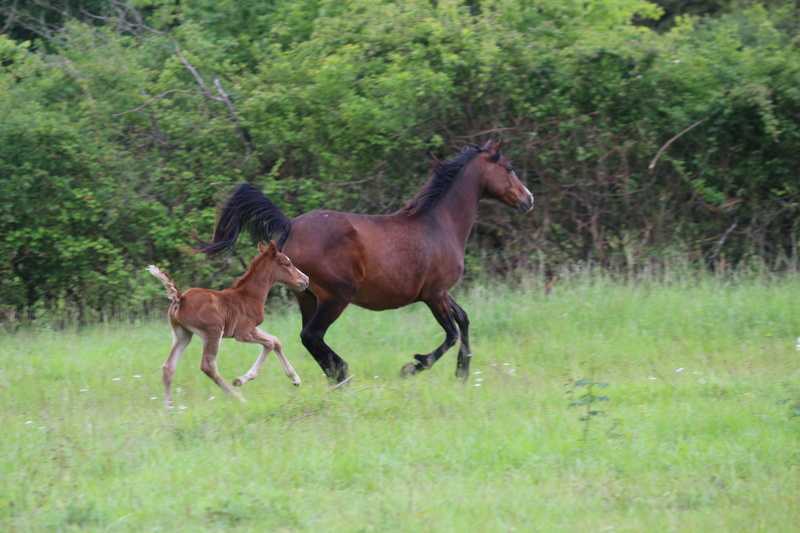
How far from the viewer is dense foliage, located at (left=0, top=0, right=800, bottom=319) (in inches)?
469

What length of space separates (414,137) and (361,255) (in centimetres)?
511

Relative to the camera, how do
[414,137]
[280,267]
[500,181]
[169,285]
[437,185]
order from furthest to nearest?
1. [414,137]
2. [500,181]
3. [437,185]
4. [280,267]
5. [169,285]

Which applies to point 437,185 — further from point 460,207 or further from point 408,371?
point 408,371

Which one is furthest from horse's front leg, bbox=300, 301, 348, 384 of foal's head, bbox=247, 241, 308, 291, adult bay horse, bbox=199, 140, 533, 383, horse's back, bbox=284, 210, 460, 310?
foal's head, bbox=247, 241, 308, 291

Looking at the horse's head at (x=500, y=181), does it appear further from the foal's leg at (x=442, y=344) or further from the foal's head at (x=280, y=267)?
the foal's head at (x=280, y=267)

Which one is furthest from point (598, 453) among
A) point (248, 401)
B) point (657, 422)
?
point (248, 401)

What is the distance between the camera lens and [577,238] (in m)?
13.1

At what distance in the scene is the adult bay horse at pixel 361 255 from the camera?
7730 millimetres

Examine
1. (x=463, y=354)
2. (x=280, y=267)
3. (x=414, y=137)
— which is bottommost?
(x=463, y=354)

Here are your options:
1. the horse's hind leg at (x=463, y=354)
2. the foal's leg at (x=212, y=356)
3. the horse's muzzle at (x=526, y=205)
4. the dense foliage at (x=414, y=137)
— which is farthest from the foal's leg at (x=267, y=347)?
the dense foliage at (x=414, y=137)

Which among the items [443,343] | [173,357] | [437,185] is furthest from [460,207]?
[173,357]

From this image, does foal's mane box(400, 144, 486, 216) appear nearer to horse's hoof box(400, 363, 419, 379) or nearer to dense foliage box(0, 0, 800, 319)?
horse's hoof box(400, 363, 419, 379)

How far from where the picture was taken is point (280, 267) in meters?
7.39

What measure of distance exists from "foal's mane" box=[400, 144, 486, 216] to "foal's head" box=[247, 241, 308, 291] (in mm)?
1514
